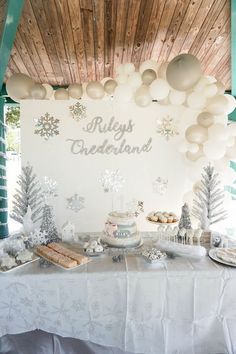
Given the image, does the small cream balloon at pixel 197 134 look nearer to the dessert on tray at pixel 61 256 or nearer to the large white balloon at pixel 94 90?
the large white balloon at pixel 94 90

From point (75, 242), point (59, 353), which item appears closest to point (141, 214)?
point (75, 242)

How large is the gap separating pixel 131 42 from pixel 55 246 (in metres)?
2.20

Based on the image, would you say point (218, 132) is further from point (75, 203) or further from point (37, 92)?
point (37, 92)

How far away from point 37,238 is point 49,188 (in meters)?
0.91

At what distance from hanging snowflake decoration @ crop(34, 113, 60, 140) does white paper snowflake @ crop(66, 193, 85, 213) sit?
685 mm

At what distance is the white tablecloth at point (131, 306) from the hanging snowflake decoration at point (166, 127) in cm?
154

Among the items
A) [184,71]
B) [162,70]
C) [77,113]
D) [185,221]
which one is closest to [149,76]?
[162,70]

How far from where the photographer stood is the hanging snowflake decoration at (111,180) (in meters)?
2.75

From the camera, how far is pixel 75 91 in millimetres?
2811

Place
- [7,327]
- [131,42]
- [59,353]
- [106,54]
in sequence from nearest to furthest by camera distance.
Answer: [7,327] → [59,353] → [131,42] → [106,54]

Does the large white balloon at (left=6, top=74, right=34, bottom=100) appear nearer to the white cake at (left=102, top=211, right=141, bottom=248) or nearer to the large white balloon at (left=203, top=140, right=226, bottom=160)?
the white cake at (left=102, top=211, right=141, bottom=248)

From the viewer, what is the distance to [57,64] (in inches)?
124

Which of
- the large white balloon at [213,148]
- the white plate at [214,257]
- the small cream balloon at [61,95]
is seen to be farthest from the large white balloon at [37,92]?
the white plate at [214,257]

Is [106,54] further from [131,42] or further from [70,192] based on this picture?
[70,192]
